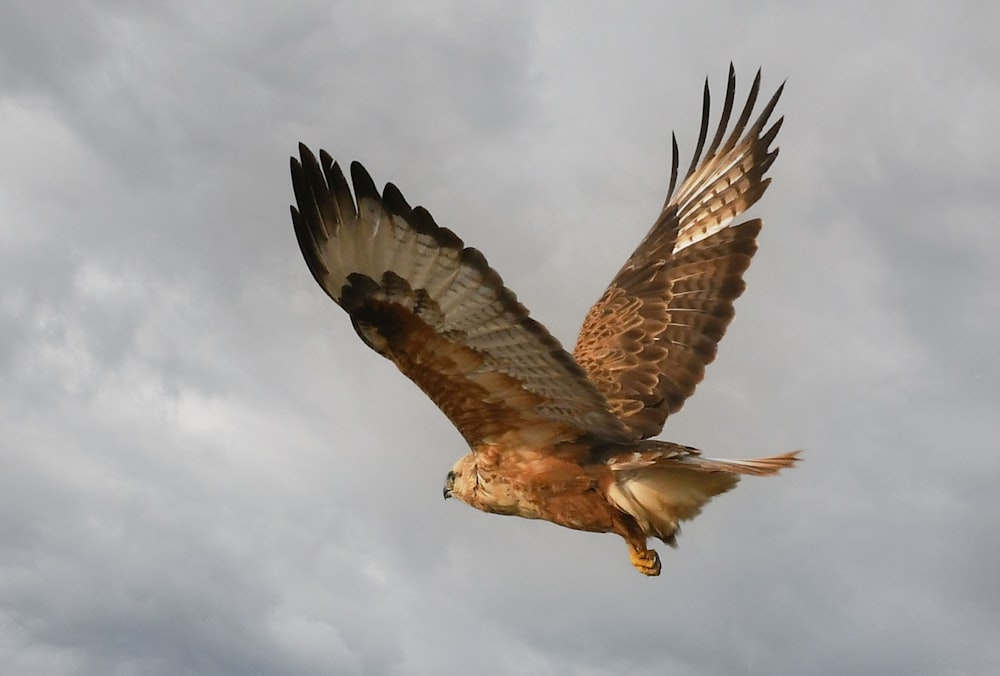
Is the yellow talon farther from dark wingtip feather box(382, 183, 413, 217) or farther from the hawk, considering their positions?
dark wingtip feather box(382, 183, 413, 217)

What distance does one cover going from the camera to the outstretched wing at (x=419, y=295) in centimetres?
882

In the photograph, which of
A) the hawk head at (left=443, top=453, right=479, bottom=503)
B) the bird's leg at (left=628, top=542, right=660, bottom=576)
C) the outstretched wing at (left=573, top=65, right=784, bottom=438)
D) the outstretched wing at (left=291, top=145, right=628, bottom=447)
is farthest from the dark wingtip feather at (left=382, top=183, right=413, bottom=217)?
the bird's leg at (left=628, top=542, right=660, bottom=576)

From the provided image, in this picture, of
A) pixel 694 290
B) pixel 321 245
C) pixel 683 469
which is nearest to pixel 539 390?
pixel 683 469

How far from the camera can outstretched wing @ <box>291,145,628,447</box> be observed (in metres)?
8.82

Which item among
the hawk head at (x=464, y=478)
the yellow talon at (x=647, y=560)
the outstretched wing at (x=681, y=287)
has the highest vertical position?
the outstretched wing at (x=681, y=287)

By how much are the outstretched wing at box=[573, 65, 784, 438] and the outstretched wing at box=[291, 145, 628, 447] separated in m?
1.78

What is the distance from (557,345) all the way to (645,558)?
2558 millimetres

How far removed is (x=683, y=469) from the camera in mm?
9844

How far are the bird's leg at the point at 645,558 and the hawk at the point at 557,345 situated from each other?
0.7 inches

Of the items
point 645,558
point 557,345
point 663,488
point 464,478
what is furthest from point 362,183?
Answer: point 645,558

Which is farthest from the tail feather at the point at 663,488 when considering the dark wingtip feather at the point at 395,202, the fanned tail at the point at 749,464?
the dark wingtip feather at the point at 395,202

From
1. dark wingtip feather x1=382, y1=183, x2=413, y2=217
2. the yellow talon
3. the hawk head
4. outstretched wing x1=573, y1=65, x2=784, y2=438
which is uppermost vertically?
outstretched wing x1=573, y1=65, x2=784, y2=438

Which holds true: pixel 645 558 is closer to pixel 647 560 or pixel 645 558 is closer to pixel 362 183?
pixel 647 560

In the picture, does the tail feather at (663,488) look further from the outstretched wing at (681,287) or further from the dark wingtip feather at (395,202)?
the dark wingtip feather at (395,202)
